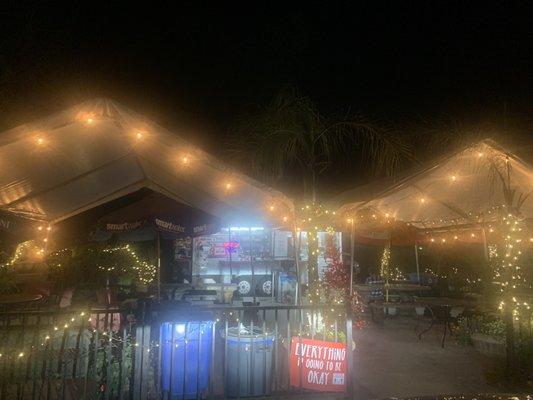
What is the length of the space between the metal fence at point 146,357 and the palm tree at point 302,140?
3.50m

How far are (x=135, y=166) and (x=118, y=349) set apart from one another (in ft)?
12.2

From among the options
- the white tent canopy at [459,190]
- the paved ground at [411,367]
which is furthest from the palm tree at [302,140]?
the paved ground at [411,367]

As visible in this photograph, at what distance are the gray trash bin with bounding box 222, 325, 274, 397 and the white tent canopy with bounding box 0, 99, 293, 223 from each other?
2.87m

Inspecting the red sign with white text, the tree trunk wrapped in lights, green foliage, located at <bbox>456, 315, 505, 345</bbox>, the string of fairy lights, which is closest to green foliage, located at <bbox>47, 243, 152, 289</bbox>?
the string of fairy lights

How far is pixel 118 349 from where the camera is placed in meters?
5.46

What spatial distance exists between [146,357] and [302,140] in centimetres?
498

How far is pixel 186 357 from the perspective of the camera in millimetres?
5496

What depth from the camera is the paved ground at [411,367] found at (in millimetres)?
6449

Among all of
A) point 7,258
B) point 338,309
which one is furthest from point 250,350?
point 7,258

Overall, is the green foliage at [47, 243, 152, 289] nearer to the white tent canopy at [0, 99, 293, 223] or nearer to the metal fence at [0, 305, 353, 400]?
the white tent canopy at [0, 99, 293, 223]

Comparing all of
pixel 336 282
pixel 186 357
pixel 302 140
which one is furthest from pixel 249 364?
pixel 302 140

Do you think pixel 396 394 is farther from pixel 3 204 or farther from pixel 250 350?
pixel 3 204

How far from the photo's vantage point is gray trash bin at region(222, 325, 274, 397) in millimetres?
5547

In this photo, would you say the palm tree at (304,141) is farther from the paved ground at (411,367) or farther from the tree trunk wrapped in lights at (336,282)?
the paved ground at (411,367)
